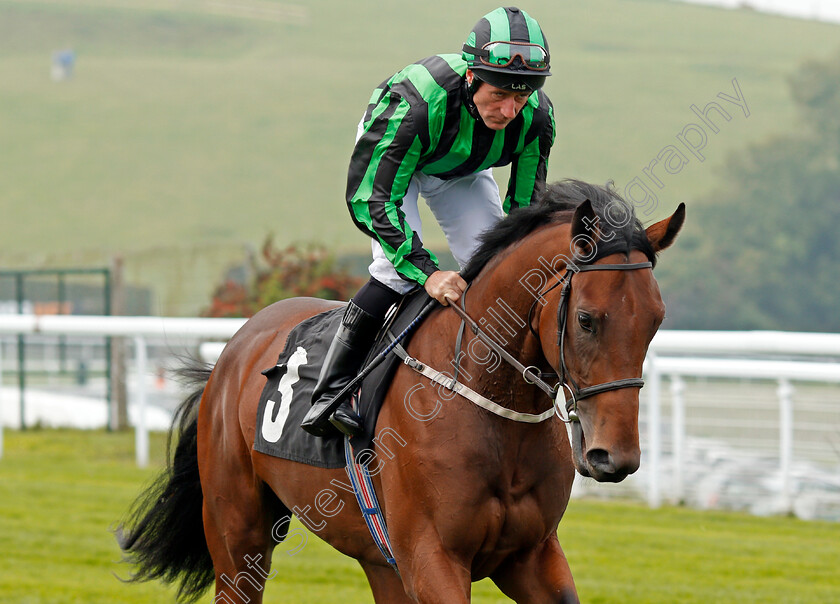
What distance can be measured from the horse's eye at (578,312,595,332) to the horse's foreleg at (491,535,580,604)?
78 cm

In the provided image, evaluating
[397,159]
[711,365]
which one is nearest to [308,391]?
[397,159]

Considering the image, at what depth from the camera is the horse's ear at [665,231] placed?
8.99 ft

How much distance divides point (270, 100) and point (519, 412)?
185ft

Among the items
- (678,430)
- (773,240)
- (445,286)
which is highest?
(445,286)

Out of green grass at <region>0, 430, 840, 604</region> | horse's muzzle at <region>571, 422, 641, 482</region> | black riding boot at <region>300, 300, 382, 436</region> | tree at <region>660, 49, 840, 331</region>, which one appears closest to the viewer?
horse's muzzle at <region>571, 422, 641, 482</region>

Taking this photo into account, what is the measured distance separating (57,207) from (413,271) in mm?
49206

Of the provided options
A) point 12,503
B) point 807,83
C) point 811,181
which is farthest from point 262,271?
point 807,83

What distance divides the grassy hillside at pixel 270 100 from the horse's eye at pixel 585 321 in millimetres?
38308

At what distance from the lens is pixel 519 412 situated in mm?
2910

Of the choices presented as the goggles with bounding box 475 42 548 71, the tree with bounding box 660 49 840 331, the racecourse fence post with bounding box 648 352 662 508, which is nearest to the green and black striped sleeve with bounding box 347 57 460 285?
the goggles with bounding box 475 42 548 71

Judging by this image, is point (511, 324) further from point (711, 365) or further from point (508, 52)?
point (711, 365)

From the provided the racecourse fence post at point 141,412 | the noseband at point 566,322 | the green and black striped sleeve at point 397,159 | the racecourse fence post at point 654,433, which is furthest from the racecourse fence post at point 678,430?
the noseband at point 566,322

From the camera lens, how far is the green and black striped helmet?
295 centimetres

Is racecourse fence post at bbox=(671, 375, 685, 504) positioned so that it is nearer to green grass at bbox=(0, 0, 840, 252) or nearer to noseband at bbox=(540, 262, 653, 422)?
noseband at bbox=(540, 262, 653, 422)
